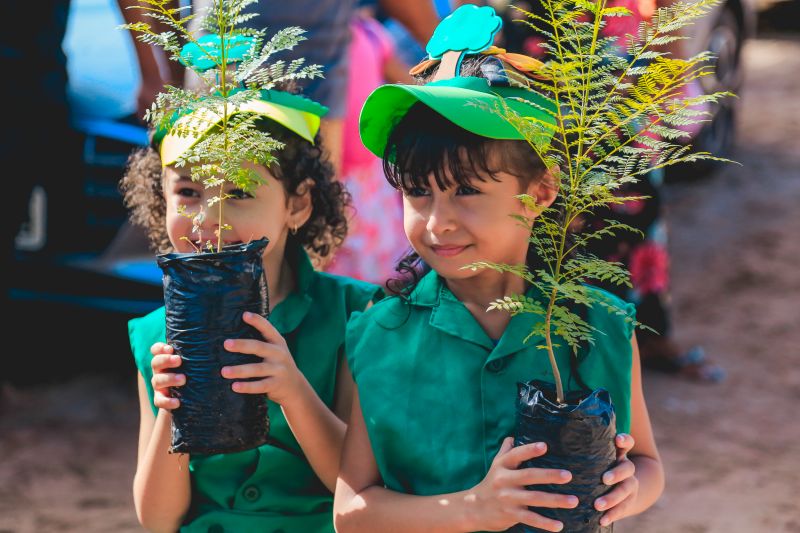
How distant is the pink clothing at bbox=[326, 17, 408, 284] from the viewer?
433cm

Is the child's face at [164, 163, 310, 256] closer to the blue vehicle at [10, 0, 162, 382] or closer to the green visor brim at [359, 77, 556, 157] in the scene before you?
the green visor brim at [359, 77, 556, 157]

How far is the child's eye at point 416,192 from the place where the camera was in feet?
6.35

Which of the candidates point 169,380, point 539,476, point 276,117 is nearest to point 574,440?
point 539,476

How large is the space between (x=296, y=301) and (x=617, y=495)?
33.1 inches

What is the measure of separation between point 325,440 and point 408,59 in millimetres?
3165

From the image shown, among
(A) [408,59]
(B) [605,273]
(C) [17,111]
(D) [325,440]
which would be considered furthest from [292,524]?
(A) [408,59]

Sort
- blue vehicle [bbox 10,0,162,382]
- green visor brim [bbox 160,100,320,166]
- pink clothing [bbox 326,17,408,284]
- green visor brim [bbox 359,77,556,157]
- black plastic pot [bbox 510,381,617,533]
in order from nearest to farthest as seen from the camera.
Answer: black plastic pot [bbox 510,381,617,533]
green visor brim [bbox 359,77,556,157]
green visor brim [bbox 160,100,320,166]
pink clothing [bbox 326,17,408,284]
blue vehicle [bbox 10,0,162,382]

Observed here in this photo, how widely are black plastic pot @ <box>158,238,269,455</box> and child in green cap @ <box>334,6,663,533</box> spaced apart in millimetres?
260

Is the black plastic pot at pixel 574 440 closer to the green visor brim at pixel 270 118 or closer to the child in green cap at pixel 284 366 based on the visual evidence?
the child in green cap at pixel 284 366

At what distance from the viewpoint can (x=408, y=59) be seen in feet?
16.3

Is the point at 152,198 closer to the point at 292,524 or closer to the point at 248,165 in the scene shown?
the point at 248,165

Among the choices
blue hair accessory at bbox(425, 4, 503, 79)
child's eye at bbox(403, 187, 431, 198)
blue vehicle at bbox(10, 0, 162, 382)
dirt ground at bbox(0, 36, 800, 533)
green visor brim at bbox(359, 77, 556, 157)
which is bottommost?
dirt ground at bbox(0, 36, 800, 533)

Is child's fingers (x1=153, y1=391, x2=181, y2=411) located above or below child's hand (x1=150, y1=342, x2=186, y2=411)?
below

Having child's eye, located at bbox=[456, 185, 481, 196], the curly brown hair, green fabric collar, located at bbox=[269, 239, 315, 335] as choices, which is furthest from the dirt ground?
child's eye, located at bbox=[456, 185, 481, 196]
